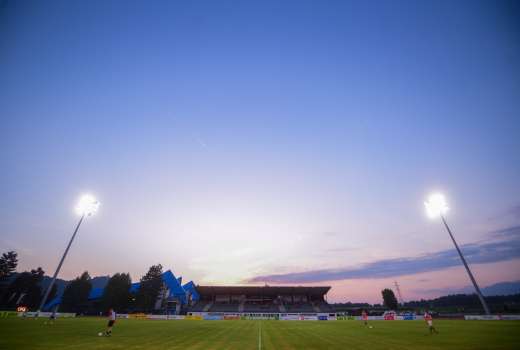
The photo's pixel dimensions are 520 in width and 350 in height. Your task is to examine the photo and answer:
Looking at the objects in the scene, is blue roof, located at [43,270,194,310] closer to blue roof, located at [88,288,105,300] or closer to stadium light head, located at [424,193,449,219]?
blue roof, located at [88,288,105,300]

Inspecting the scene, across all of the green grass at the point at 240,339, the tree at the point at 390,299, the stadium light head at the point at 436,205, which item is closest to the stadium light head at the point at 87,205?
the green grass at the point at 240,339

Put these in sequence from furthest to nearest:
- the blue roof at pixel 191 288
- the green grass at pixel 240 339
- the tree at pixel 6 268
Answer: the blue roof at pixel 191 288
the tree at pixel 6 268
the green grass at pixel 240 339

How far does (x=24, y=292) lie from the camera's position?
248ft

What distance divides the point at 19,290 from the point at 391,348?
10532cm

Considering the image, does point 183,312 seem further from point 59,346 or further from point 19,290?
point 59,346

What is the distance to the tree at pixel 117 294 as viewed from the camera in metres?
73.4

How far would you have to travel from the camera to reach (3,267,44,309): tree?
7444cm

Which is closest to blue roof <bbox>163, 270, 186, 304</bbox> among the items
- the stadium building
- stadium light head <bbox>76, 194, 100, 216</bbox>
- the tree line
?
the stadium building

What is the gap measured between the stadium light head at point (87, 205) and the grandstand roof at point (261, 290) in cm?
5589

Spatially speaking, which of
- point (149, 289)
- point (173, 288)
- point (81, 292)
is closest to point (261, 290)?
point (173, 288)

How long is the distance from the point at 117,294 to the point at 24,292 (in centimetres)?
3010

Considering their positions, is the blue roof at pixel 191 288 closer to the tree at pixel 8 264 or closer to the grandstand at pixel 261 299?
the grandstand at pixel 261 299

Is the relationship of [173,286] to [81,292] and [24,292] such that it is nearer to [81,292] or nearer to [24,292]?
[81,292]

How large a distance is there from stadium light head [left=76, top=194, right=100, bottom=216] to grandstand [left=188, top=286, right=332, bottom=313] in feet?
183
